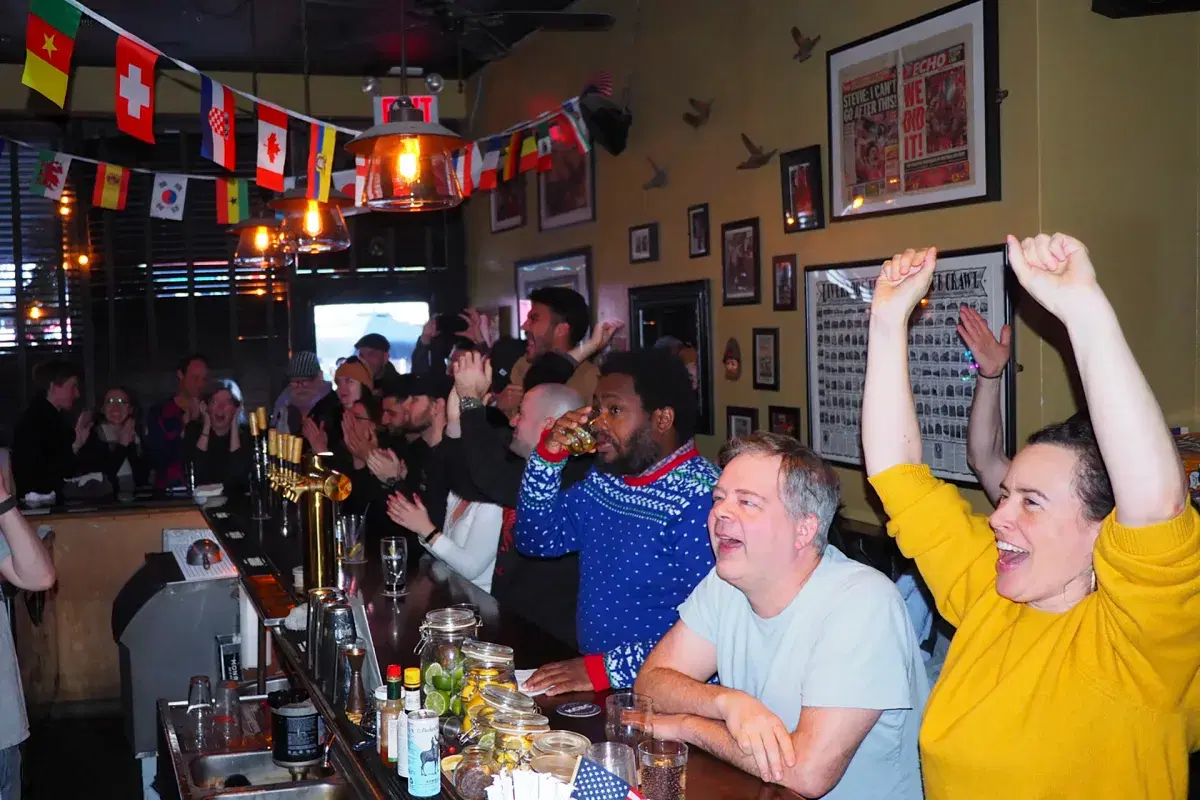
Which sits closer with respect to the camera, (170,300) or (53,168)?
(53,168)

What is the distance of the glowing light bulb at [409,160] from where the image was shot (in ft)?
11.4

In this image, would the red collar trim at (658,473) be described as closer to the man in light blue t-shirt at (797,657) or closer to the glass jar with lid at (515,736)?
the man in light blue t-shirt at (797,657)

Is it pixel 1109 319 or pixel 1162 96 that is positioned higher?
pixel 1162 96

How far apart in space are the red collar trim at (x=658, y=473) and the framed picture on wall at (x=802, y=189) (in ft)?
6.47

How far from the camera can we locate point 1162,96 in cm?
355

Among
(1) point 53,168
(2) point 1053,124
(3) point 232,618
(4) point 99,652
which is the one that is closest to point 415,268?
(1) point 53,168

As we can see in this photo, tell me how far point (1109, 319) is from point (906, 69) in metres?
2.71

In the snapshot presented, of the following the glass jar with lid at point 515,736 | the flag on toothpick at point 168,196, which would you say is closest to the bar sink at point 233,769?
the glass jar with lid at point 515,736

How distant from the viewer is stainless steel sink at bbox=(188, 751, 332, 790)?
269 centimetres

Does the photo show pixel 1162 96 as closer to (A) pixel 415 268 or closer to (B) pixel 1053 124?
(B) pixel 1053 124

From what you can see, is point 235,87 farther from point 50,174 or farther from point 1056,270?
point 1056,270

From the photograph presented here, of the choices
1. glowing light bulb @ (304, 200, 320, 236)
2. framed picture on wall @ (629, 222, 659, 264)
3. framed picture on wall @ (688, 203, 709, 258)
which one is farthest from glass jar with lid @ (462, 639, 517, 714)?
framed picture on wall @ (629, 222, 659, 264)

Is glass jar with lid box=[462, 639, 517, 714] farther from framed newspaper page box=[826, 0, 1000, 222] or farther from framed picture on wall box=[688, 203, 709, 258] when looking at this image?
framed picture on wall box=[688, 203, 709, 258]

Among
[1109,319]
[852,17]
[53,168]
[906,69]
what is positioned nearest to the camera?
[1109,319]
